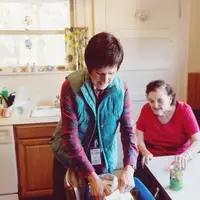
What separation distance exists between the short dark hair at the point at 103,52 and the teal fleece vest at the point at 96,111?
0.15 m

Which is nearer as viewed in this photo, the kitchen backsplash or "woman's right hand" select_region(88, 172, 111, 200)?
"woman's right hand" select_region(88, 172, 111, 200)

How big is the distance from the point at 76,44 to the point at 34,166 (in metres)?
1.20

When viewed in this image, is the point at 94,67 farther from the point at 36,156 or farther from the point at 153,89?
the point at 36,156

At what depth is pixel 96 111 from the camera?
4.23ft

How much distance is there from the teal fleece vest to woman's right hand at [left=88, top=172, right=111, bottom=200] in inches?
6.6

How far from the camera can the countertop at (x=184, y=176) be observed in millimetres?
1332

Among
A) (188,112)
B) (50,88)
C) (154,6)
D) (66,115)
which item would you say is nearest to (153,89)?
(188,112)

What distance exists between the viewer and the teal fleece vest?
126 cm

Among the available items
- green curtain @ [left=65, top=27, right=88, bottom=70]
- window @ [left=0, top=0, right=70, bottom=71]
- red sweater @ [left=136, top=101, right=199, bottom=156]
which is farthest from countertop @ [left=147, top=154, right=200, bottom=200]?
window @ [left=0, top=0, right=70, bottom=71]

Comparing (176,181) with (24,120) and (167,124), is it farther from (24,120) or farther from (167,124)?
(24,120)

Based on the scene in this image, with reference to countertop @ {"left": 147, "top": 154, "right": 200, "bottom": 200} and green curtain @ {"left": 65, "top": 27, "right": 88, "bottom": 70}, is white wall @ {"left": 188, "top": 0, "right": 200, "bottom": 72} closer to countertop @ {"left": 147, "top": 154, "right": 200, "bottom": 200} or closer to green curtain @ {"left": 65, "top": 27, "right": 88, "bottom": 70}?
green curtain @ {"left": 65, "top": 27, "right": 88, "bottom": 70}

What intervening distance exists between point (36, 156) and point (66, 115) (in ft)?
4.57

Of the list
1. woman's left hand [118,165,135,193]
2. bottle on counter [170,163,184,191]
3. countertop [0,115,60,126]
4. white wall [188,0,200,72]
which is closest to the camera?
woman's left hand [118,165,135,193]

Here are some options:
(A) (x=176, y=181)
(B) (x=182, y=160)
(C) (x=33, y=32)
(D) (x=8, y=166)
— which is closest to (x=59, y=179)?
(A) (x=176, y=181)
